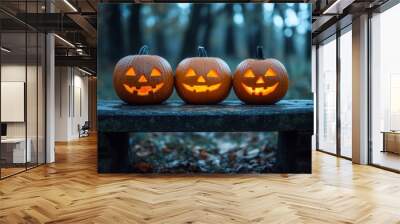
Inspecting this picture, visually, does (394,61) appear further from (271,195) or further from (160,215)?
(160,215)

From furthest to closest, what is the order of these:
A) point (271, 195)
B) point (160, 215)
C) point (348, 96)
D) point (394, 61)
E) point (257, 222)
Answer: point (348, 96) → point (394, 61) → point (271, 195) → point (160, 215) → point (257, 222)

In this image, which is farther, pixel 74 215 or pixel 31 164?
pixel 31 164

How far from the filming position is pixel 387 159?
7059 millimetres

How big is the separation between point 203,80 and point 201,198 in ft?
5.56

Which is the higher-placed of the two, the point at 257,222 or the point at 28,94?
the point at 28,94

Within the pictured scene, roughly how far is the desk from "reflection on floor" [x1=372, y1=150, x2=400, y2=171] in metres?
6.32

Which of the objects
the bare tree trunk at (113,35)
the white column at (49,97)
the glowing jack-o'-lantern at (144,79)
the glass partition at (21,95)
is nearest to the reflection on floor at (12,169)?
the glass partition at (21,95)

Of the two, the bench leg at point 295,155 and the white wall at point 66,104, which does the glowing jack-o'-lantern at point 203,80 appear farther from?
the white wall at point 66,104

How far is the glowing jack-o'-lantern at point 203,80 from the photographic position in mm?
5408

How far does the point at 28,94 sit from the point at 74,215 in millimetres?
3912

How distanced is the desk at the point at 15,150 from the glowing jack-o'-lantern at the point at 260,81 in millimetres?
3722

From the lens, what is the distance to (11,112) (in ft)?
21.2

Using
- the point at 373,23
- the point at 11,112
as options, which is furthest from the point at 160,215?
the point at 373,23

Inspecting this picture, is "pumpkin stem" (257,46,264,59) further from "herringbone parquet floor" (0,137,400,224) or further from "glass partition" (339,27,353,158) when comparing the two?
"glass partition" (339,27,353,158)
